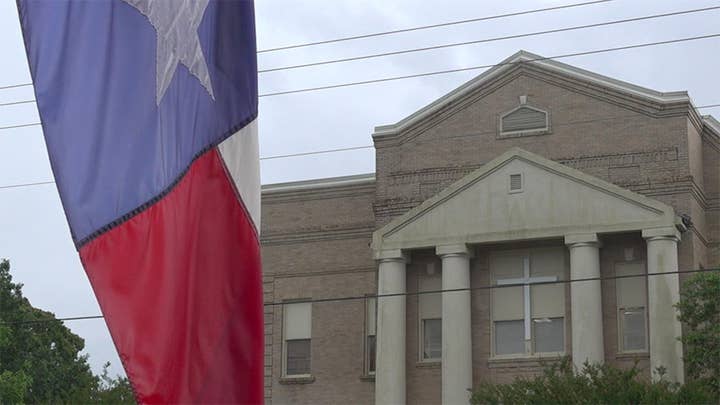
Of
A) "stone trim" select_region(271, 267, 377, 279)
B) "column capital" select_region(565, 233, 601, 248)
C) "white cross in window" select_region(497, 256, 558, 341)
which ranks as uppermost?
"column capital" select_region(565, 233, 601, 248)

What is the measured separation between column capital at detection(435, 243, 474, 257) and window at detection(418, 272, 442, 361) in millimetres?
1322

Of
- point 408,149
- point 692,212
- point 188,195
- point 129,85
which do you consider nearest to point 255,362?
point 188,195

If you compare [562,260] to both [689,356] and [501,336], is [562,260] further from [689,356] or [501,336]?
[689,356]

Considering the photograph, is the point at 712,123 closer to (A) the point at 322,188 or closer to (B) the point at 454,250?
(B) the point at 454,250

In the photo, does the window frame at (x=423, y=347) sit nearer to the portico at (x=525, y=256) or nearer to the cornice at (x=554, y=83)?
the portico at (x=525, y=256)

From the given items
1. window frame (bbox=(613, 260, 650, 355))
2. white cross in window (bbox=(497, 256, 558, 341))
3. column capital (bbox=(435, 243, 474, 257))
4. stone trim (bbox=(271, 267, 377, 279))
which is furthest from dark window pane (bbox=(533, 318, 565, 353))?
stone trim (bbox=(271, 267, 377, 279))

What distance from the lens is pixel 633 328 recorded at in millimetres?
33031

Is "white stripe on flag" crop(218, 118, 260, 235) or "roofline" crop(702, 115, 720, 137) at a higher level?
"roofline" crop(702, 115, 720, 137)

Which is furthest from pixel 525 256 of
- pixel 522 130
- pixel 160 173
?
pixel 160 173

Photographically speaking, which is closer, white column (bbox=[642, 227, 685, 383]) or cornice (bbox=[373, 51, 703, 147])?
white column (bbox=[642, 227, 685, 383])

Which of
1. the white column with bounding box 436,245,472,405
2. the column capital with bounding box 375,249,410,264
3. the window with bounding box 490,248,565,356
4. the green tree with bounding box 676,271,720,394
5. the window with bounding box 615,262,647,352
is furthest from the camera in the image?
the column capital with bounding box 375,249,410,264

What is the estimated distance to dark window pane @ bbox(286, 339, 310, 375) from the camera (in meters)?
37.5

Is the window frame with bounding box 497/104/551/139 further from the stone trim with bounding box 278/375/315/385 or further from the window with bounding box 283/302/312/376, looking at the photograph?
the stone trim with bounding box 278/375/315/385

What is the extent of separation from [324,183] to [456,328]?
255 inches
